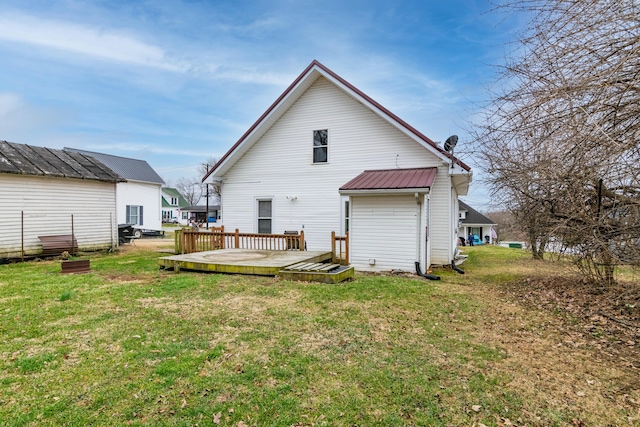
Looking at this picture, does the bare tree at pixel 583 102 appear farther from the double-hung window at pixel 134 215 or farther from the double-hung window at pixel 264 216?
the double-hung window at pixel 134 215

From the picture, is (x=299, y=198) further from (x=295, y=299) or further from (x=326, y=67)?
A: (x=295, y=299)

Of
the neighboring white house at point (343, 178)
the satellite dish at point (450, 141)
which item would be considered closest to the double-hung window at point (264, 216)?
the neighboring white house at point (343, 178)

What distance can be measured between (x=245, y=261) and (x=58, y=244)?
9.31 m

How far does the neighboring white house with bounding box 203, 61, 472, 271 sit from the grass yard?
3.40m

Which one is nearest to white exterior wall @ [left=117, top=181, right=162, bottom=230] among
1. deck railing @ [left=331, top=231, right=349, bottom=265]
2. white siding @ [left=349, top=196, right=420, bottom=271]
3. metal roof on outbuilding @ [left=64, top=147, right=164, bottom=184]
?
metal roof on outbuilding @ [left=64, top=147, right=164, bottom=184]

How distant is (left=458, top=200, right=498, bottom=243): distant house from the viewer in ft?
146

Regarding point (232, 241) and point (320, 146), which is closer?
point (320, 146)

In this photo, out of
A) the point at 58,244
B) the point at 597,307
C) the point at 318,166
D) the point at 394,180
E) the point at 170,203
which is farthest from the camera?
the point at 170,203

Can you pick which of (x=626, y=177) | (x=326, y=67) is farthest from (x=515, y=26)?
(x=326, y=67)

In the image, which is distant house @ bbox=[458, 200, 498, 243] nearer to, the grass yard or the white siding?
the white siding

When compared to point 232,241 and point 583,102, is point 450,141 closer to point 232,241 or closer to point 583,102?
point 583,102

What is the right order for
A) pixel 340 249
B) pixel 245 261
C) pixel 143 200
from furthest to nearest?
pixel 143 200 < pixel 340 249 < pixel 245 261

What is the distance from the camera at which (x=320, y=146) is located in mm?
12656

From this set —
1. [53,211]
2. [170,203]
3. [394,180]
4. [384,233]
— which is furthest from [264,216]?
[170,203]
